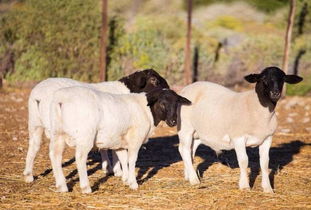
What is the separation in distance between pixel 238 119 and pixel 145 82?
9.01 ft

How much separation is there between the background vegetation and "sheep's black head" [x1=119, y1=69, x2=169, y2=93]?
17.8 meters

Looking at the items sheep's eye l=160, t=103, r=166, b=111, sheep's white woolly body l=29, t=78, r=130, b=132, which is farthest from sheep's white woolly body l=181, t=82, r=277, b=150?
sheep's white woolly body l=29, t=78, r=130, b=132

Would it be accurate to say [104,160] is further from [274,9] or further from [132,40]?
[274,9]

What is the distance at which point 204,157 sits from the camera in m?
14.0

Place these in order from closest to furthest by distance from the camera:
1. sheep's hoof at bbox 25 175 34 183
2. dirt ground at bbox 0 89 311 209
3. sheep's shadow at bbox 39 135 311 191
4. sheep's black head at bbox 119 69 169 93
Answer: dirt ground at bbox 0 89 311 209
sheep's hoof at bbox 25 175 34 183
sheep's shadow at bbox 39 135 311 191
sheep's black head at bbox 119 69 169 93

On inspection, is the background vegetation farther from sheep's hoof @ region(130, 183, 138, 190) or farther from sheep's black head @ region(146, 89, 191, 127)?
sheep's hoof @ region(130, 183, 138, 190)

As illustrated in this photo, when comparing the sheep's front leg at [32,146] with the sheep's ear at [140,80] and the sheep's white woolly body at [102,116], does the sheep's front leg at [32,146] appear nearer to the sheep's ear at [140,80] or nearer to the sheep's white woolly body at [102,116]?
the sheep's white woolly body at [102,116]

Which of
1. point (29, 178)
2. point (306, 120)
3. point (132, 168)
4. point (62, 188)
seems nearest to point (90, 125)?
point (62, 188)

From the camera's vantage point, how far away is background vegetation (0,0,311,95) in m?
30.8

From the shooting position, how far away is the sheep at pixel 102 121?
9.23 m

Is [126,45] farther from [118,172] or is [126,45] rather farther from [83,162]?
[83,162]

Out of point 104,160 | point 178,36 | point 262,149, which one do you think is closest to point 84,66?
point 178,36

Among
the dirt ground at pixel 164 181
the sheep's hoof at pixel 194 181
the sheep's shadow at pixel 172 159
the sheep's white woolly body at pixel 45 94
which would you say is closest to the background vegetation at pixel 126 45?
the dirt ground at pixel 164 181

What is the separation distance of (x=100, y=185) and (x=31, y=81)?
20.3 m
